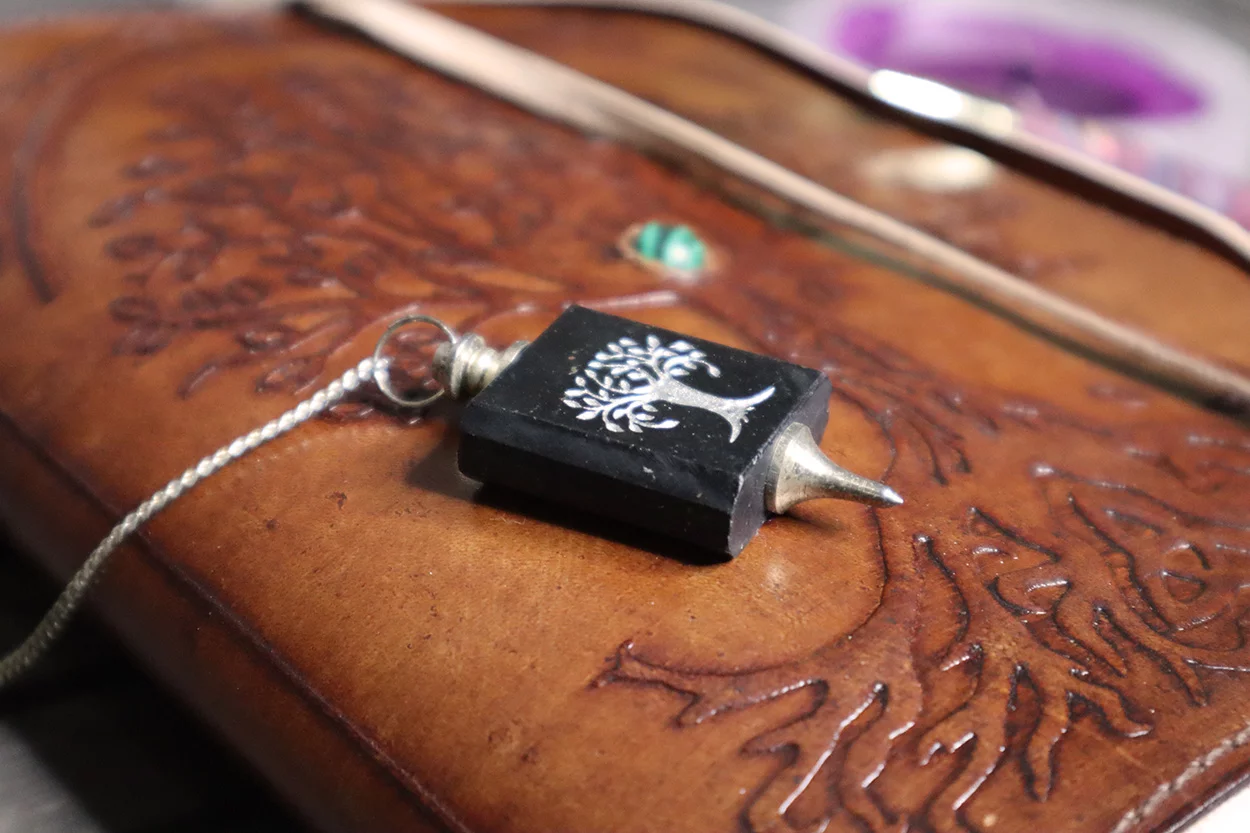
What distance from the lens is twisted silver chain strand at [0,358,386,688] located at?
631 millimetres

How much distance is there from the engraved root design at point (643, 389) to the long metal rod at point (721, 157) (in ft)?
1.06

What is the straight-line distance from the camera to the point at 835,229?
0.93m

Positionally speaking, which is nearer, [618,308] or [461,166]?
[618,308]

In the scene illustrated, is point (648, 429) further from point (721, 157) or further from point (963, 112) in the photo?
point (963, 112)

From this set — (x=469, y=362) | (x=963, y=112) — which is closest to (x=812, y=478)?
(x=469, y=362)

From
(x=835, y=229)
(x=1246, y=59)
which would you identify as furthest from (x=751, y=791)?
(x=1246, y=59)

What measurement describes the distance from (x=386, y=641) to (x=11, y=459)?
0.29 m

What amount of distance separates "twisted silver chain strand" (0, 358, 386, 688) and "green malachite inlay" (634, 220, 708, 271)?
0.76 ft

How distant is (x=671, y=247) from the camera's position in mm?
841

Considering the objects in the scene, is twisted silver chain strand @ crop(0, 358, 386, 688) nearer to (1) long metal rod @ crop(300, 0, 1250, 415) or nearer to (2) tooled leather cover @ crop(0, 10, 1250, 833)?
(2) tooled leather cover @ crop(0, 10, 1250, 833)

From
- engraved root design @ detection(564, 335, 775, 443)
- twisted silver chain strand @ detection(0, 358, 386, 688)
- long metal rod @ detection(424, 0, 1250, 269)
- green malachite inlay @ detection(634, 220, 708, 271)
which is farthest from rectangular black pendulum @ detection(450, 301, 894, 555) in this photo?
long metal rod @ detection(424, 0, 1250, 269)

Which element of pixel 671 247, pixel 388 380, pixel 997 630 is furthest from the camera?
pixel 671 247

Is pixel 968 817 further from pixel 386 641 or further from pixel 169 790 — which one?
pixel 169 790

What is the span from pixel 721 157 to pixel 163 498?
0.51 metres
